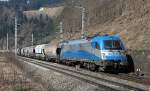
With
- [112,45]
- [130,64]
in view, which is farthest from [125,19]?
[112,45]

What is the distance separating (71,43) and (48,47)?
21602 mm

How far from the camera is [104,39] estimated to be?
34.0 metres

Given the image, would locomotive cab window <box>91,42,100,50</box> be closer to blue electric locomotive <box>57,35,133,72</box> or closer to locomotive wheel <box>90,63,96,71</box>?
blue electric locomotive <box>57,35,133,72</box>

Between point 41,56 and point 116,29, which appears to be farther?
point 41,56

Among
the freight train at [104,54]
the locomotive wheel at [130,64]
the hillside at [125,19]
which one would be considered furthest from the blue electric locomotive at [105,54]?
the hillside at [125,19]

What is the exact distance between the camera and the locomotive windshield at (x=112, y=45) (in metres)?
33.5

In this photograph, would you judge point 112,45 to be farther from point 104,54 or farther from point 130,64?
point 130,64

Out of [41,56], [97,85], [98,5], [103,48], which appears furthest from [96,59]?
[98,5]

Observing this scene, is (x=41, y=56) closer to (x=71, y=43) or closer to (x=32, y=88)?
(x=71, y=43)

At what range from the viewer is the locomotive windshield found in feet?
110

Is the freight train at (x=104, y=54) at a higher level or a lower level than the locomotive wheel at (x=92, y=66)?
higher

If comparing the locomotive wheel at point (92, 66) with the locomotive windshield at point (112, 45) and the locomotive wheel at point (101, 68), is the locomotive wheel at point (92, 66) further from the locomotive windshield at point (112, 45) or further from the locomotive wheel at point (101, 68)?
the locomotive windshield at point (112, 45)

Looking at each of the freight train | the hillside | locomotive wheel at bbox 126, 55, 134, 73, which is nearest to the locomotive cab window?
the freight train

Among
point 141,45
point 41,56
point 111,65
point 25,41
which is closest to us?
point 111,65
